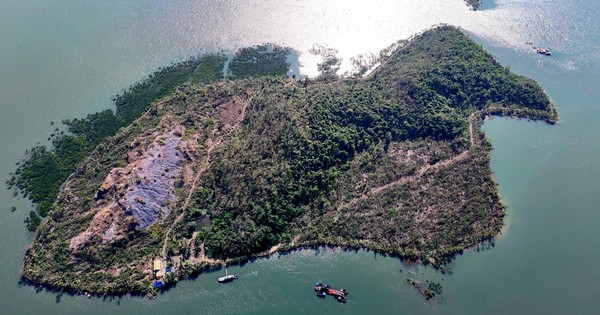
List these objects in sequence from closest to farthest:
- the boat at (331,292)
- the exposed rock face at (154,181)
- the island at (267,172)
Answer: the boat at (331,292), the island at (267,172), the exposed rock face at (154,181)

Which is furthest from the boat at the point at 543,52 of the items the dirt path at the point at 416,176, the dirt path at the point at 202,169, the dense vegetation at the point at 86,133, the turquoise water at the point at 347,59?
the dense vegetation at the point at 86,133

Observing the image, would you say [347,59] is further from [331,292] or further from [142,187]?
[331,292]

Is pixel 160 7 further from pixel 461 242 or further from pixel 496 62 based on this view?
pixel 461 242

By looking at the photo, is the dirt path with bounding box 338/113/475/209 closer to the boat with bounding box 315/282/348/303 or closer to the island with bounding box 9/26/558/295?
the island with bounding box 9/26/558/295

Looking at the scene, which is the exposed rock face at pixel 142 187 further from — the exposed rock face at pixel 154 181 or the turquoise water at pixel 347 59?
the turquoise water at pixel 347 59

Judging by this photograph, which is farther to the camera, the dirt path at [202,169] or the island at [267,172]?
the dirt path at [202,169]

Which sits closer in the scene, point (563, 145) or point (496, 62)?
point (563, 145)

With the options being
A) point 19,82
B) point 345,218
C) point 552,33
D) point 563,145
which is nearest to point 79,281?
point 345,218
